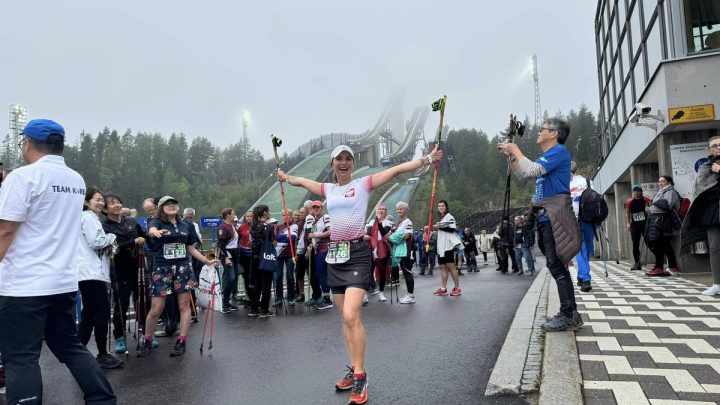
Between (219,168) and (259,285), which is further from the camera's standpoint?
(219,168)

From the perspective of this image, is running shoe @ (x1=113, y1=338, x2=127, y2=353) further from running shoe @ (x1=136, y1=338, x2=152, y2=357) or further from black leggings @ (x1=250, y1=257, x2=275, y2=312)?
black leggings @ (x1=250, y1=257, x2=275, y2=312)

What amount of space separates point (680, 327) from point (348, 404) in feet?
11.6

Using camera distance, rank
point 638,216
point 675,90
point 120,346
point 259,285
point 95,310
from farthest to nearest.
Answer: point 638,216
point 675,90
point 259,285
point 120,346
point 95,310

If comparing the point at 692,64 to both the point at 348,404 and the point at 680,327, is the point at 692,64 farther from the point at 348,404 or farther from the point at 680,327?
the point at 348,404

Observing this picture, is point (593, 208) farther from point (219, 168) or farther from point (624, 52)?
point (219, 168)

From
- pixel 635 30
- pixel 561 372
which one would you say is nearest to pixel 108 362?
pixel 561 372

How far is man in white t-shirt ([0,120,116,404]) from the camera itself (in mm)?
2701

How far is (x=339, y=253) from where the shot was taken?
3.86 m

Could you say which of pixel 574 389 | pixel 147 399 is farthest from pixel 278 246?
pixel 574 389

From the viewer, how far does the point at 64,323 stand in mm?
2965

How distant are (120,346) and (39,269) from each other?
10.9 feet

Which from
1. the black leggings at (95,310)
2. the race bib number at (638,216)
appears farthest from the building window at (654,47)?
the black leggings at (95,310)

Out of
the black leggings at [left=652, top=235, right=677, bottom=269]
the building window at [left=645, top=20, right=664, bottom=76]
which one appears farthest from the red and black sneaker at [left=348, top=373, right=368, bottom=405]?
the building window at [left=645, top=20, right=664, bottom=76]

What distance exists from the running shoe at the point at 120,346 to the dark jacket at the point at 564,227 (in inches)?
196
